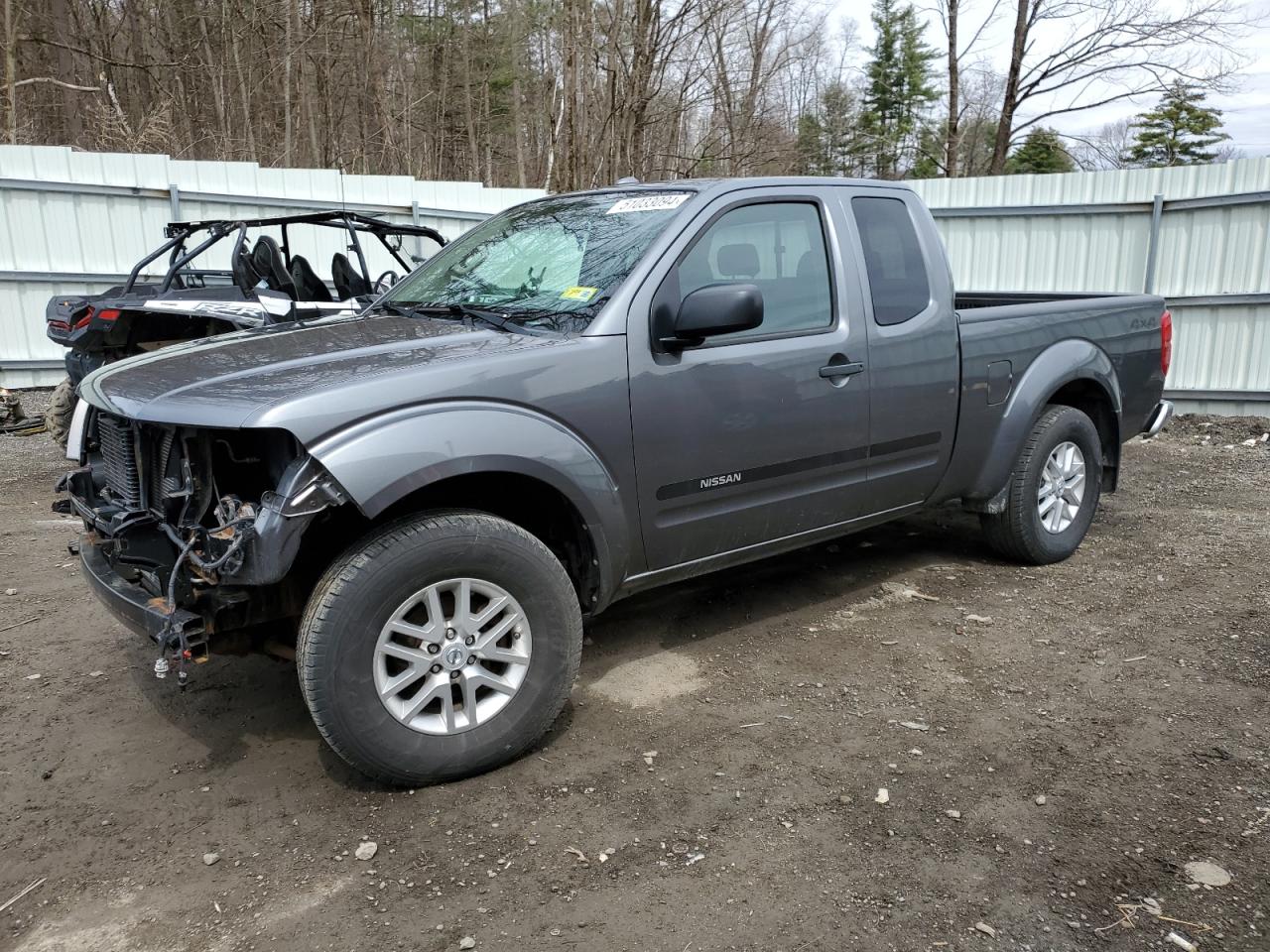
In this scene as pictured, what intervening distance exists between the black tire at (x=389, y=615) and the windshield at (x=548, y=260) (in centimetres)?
89

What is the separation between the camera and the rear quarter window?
434 centimetres

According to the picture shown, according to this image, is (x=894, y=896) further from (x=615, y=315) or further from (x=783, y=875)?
(x=615, y=315)

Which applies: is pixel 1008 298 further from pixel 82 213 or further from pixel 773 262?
pixel 82 213

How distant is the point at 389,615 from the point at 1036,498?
364cm

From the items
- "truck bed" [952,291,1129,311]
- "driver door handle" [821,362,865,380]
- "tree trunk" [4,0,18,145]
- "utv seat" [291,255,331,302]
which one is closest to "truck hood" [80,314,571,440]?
"driver door handle" [821,362,865,380]

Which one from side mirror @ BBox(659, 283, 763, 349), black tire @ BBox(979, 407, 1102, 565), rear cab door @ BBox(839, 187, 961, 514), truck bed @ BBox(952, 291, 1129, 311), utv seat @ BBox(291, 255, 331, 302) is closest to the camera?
side mirror @ BBox(659, 283, 763, 349)

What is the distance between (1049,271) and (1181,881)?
384 inches

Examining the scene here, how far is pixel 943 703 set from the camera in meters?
3.79

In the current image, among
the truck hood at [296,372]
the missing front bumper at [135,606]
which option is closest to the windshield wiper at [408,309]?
the truck hood at [296,372]

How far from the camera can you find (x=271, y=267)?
7281 mm

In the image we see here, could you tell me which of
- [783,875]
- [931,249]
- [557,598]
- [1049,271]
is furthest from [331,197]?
[783,875]

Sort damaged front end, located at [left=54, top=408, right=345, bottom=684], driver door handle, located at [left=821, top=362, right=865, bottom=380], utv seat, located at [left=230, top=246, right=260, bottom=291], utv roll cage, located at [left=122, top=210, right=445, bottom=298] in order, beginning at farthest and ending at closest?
utv roll cage, located at [left=122, top=210, right=445, bottom=298] → utv seat, located at [left=230, top=246, right=260, bottom=291] → driver door handle, located at [left=821, top=362, right=865, bottom=380] → damaged front end, located at [left=54, top=408, right=345, bottom=684]

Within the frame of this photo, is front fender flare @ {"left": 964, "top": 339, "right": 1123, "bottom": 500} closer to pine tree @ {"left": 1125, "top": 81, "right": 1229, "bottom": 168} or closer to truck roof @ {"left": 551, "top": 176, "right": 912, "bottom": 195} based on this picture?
truck roof @ {"left": 551, "top": 176, "right": 912, "bottom": 195}

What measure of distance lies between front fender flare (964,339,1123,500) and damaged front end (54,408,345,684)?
3395mm
